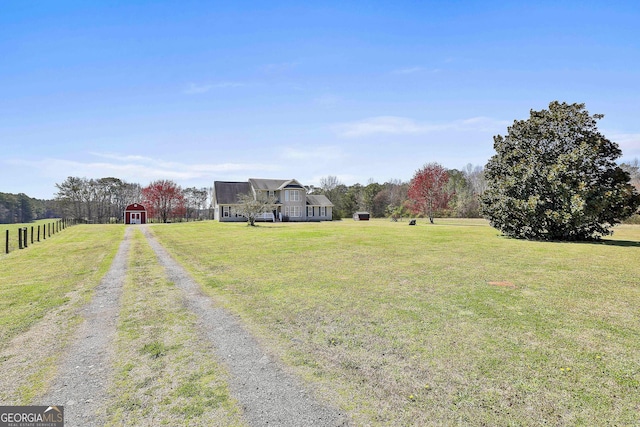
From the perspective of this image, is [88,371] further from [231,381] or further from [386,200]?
[386,200]

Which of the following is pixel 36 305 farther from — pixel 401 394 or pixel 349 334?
pixel 401 394

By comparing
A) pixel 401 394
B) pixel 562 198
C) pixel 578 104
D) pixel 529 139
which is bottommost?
pixel 401 394

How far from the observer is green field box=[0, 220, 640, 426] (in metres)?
3.56

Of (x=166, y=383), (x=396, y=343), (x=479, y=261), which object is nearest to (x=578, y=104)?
(x=479, y=261)

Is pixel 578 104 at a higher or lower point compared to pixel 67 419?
higher

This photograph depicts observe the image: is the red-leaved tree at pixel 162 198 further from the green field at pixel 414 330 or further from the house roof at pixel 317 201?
the green field at pixel 414 330

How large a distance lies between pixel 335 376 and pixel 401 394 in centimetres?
85

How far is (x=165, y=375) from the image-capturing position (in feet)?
13.6

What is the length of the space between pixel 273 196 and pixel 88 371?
46.3 m

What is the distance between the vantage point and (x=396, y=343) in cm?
509

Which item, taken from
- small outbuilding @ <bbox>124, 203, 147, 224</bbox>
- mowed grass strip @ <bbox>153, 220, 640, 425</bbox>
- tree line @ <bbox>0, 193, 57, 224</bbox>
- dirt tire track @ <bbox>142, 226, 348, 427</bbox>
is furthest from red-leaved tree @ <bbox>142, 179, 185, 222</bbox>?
dirt tire track @ <bbox>142, 226, 348, 427</bbox>

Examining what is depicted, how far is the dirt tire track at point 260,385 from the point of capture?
325 centimetres

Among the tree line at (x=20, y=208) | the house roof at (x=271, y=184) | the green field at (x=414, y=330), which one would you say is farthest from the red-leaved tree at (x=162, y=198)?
the green field at (x=414, y=330)

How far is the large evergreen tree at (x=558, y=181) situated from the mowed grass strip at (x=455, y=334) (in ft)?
24.7
